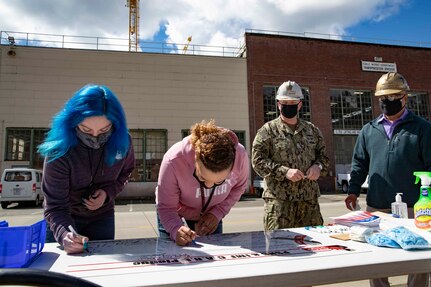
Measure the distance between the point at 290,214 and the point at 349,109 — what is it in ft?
78.0

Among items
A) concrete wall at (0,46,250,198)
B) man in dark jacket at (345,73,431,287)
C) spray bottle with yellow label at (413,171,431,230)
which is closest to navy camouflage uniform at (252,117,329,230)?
man in dark jacket at (345,73,431,287)

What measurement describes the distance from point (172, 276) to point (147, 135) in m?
20.1

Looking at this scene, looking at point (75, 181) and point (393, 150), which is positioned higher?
point (393, 150)

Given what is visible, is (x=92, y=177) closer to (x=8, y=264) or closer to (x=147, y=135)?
(x=8, y=264)

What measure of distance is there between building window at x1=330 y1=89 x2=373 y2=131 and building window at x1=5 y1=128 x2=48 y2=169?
18913 mm

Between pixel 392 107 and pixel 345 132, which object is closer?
pixel 392 107

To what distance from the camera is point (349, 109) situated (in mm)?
25000

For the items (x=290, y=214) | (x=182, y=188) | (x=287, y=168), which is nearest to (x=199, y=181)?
(x=182, y=188)

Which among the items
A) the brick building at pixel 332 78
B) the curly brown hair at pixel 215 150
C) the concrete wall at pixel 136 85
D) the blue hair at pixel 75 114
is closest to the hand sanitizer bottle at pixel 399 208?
the curly brown hair at pixel 215 150

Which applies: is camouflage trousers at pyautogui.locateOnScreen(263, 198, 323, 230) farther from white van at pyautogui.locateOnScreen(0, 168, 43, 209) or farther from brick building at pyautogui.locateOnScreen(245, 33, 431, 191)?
Result: brick building at pyautogui.locateOnScreen(245, 33, 431, 191)

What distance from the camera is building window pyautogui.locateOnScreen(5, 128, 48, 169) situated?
756 inches

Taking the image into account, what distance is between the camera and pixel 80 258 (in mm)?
1763

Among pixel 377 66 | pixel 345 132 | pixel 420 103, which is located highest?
pixel 377 66

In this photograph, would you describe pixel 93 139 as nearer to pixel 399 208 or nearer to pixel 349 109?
pixel 399 208
